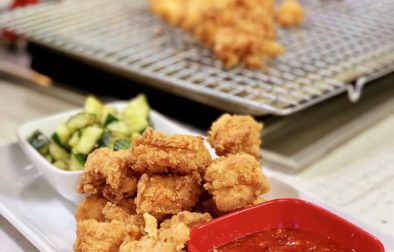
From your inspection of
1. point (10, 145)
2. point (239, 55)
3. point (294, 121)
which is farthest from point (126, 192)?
point (239, 55)

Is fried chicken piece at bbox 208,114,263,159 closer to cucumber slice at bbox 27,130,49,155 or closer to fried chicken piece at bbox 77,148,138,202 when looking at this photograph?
fried chicken piece at bbox 77,148,138,202

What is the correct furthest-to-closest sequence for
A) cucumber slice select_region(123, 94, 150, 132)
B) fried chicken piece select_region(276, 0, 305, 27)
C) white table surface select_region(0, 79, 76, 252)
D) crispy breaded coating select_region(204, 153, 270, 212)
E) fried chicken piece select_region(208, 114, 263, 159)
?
fried chicken piece select_region(276, 0, 305, 27) < white table surface select_region(0, 79, 76, 252) < cucumber slice select_region(123, 94, 150, 132) < fried chicken piece select_region(208, 114, 263, 159) < crispy breaded coating select_region(204, 153, 270, 212)

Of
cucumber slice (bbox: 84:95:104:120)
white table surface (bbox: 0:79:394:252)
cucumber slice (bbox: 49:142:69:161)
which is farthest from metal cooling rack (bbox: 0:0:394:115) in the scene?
cucumber slice (bbox: 49:142:69:161)

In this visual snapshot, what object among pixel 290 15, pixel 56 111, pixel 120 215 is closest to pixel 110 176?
pixel 120 215

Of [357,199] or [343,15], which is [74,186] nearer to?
[357,199]

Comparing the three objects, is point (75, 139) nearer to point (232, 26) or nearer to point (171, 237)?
point (171, 237)

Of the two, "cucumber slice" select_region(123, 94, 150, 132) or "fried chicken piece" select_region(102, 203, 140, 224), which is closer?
"fried chicken piece" select_region(102, 203, 140, 224)

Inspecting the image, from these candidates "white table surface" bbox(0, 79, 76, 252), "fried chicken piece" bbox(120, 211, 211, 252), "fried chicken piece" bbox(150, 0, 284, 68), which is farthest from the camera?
"fried chicken piece" bbox(150, 0, 284, 68)

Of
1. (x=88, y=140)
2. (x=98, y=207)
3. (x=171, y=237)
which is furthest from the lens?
(x=88, y=140)
